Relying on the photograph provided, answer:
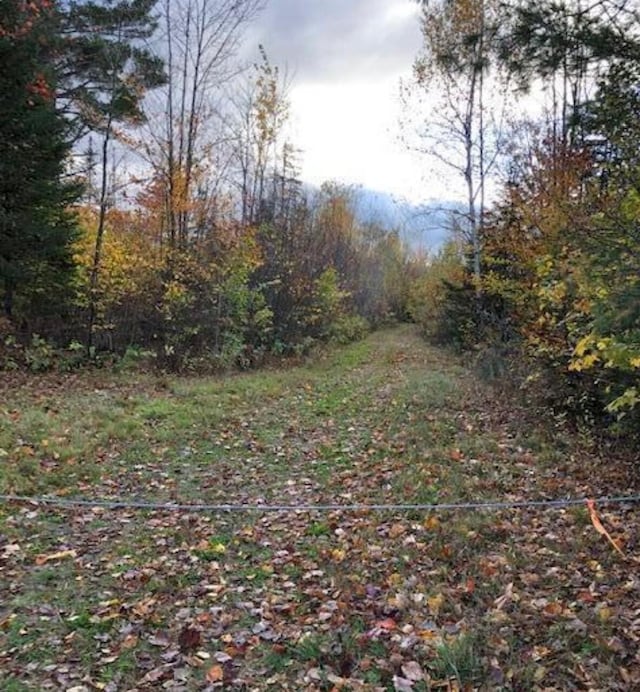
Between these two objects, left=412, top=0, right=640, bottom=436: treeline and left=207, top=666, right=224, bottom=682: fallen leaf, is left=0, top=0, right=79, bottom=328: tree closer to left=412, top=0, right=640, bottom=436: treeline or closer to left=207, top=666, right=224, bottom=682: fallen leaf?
left=412, top=0, right=640, bottom=436: treeline

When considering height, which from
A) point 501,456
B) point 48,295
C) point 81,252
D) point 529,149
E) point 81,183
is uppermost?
point 529,149

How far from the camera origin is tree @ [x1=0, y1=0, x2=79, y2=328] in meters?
12.6

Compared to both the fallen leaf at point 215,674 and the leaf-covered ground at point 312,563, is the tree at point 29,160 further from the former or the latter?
the fallen leaf at point 215,674

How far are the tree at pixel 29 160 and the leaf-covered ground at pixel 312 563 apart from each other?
5189 millimetres

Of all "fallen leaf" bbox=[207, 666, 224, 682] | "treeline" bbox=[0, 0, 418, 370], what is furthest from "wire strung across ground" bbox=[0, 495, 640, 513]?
"treeline" bbox=[0, 0, 418, 370]

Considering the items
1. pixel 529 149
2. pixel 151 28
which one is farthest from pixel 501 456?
pixel 151 28

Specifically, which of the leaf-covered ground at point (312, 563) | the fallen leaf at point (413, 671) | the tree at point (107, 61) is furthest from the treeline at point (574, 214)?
the tree at point (107, 61)

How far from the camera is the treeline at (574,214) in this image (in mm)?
4721

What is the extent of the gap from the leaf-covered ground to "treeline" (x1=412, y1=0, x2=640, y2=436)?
1.01 metres

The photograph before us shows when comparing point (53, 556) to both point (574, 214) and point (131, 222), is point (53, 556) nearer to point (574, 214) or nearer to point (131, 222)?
point (574, 214)

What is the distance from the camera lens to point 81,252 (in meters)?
15.1

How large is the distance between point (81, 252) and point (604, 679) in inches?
580

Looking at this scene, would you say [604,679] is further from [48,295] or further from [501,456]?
[48,295]

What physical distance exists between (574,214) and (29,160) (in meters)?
11.9
